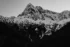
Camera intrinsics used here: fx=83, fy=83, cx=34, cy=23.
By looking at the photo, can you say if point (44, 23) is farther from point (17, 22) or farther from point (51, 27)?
point (17, 22)

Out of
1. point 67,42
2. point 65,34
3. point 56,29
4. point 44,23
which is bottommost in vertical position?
point 67,42

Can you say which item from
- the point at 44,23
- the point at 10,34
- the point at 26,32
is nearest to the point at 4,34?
the point at 10,34

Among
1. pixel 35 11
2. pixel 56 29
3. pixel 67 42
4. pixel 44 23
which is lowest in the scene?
pixel 67 42

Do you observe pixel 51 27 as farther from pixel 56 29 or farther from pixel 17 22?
pixel 17 22

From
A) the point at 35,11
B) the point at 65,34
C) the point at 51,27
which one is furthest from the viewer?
the point at 35,11

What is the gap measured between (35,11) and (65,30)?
7125 millimetres

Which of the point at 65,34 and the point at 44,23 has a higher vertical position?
the point at 44,23

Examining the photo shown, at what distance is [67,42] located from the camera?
40.4ft

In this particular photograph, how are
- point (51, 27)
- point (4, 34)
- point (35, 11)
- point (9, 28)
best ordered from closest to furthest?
point (4, 34), point (9, 28), point (51, 27), point (35, 11)

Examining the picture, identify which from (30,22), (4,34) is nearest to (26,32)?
(30,22)

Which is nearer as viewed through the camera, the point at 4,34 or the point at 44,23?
the point at 4,34

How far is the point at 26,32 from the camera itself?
13242 mm

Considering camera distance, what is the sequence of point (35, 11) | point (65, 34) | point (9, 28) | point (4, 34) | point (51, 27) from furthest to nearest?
point (35, 11) < point (51, 27) < point (65, 34) < point (9, 28) < point (4, 34)

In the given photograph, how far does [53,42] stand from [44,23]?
11.3ft
